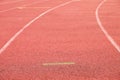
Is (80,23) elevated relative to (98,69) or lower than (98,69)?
lower

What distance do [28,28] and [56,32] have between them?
4.91ft

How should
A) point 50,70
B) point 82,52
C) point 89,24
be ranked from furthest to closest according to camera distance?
point 89,24
point 82,52
point 50,70

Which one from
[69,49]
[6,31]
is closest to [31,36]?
[6,31]

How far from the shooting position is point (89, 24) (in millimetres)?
15586

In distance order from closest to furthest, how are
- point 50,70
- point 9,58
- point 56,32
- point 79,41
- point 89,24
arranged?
point 50,70 < point 9,58 < point 79,41 < point 56,32 < point 89,24

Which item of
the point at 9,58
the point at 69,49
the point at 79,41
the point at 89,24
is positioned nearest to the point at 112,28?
the point at 89,24

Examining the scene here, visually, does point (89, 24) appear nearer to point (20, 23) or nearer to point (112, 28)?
point (112, 28)

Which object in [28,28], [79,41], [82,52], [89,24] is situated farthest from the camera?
[89,24]

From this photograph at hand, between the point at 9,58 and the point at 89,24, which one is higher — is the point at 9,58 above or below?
above

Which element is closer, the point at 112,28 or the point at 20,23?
the point at 112,28

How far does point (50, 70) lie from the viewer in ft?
25.5

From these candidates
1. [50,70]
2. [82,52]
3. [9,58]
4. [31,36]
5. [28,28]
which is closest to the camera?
[50,70]

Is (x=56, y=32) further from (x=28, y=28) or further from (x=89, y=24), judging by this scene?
(x=89, y=24)

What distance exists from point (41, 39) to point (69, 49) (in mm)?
1922
